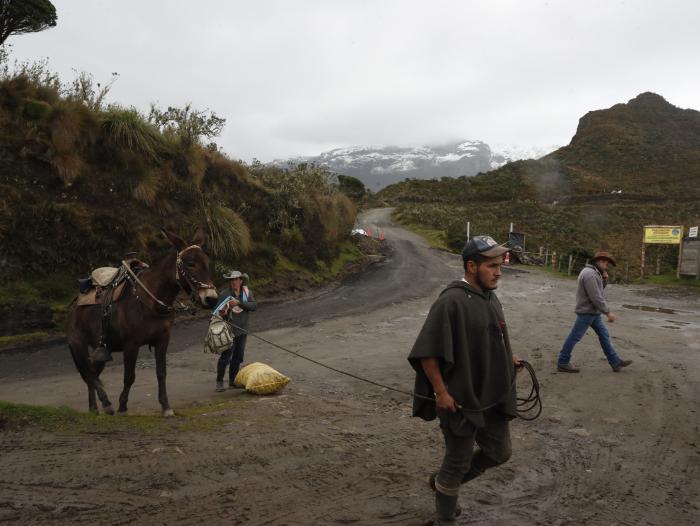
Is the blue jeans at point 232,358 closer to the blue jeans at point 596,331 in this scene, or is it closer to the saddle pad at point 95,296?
the saddle pad at point 95,296

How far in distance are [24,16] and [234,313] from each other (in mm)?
11323

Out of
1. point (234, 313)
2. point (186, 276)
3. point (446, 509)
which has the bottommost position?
point (446, 509)

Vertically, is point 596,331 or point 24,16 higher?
point 24,16

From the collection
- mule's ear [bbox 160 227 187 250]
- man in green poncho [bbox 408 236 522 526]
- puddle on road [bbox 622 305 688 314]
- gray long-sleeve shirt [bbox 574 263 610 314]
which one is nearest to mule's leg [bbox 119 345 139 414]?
mule's ear [bbox 160 227 187 250]

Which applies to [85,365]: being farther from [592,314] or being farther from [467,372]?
[592,314]

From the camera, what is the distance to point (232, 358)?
6.86 m

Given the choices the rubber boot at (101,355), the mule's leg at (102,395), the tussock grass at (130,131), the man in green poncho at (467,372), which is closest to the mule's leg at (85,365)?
the mule's leg at (102,395)

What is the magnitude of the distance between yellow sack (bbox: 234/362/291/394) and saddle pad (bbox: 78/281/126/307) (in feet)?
6.58

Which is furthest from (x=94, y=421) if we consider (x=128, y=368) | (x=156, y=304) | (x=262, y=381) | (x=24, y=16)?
(x=24, y=16)

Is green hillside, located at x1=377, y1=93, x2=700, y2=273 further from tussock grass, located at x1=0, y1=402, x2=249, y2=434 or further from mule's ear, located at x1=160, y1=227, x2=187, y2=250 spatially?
tussock grass, located at x1=0, y1=402, x2=249, y2=434

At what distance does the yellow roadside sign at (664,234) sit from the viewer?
2017cm

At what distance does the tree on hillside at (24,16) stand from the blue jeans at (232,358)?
37.6 ft

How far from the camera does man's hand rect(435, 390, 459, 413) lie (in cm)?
291

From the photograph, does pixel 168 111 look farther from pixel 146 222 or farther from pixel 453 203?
pixel 453 203
